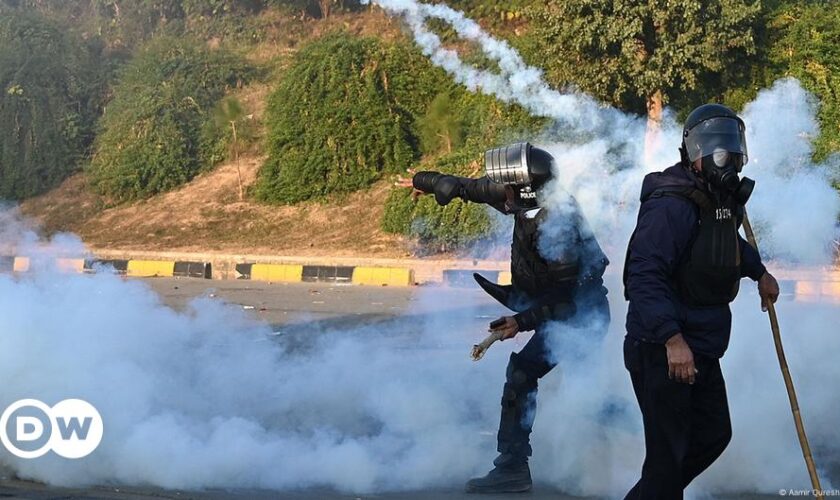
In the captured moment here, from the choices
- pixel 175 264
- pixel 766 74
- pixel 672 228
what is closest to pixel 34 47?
pixel 175 264

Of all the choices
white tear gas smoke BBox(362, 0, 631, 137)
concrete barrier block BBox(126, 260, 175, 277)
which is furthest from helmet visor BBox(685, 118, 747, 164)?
concrete barrier block BBox(126, 260, 175, 277)

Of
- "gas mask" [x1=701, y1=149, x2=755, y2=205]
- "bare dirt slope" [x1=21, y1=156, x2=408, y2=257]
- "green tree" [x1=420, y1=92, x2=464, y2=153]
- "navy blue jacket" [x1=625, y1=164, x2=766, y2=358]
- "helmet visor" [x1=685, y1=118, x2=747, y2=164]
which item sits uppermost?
"green tree" [x1=420, y1=92, x2=464, y2=153]

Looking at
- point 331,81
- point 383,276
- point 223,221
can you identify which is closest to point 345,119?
point 331,81

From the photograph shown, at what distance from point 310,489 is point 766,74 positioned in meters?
9.56

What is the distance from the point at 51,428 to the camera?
5.67 m

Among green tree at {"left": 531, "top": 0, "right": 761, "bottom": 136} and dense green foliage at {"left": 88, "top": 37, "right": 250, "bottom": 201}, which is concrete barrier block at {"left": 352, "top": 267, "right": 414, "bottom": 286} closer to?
green tree at {"left": 531, "top": 0, "right": 761, "bottom": 136}

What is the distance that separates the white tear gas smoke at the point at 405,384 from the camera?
209 inches

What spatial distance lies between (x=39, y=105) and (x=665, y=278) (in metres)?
21.8

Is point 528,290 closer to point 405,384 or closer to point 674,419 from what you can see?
point 674,419

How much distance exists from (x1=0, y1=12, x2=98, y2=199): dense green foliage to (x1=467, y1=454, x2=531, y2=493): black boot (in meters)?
19.2

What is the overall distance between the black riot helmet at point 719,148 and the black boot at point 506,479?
6.08 feet

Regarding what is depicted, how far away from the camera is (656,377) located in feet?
12.3

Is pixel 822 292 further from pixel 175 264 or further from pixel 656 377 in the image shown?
pixel 175 264

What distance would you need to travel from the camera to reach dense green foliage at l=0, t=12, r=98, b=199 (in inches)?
899
